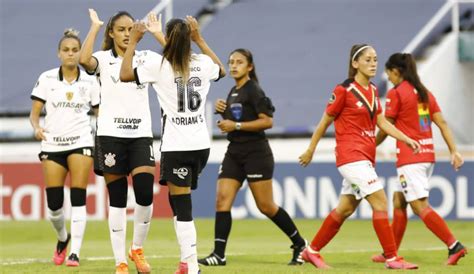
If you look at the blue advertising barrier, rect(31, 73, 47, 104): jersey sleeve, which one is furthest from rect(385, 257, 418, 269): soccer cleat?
the blue advertising barrier

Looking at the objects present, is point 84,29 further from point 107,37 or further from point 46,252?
point 107,37

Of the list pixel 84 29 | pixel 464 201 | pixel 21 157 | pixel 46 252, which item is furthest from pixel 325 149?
pixel 84 29

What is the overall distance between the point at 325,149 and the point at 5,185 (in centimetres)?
567

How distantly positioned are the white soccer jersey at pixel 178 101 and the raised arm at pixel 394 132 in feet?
7.20

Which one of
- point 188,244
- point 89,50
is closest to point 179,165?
point 188,244

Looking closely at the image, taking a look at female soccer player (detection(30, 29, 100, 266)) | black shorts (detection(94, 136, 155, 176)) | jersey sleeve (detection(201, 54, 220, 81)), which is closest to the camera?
jersey sleeve (detection(201, 54, 220, 81))

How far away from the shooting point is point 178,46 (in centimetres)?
885

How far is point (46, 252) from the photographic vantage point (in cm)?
1341

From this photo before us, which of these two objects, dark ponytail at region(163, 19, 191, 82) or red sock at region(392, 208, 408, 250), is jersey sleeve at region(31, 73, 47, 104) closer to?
dark ponytail at region(163, 19, 191, 82)

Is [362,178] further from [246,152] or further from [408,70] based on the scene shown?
→ [408,70]

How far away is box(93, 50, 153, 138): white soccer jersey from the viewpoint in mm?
9680

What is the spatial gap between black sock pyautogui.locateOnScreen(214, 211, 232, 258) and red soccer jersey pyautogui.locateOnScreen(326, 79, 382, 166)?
4.77 ft

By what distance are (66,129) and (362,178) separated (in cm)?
321

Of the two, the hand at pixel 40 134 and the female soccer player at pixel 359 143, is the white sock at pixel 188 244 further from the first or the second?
the hand at pixel 40 134
